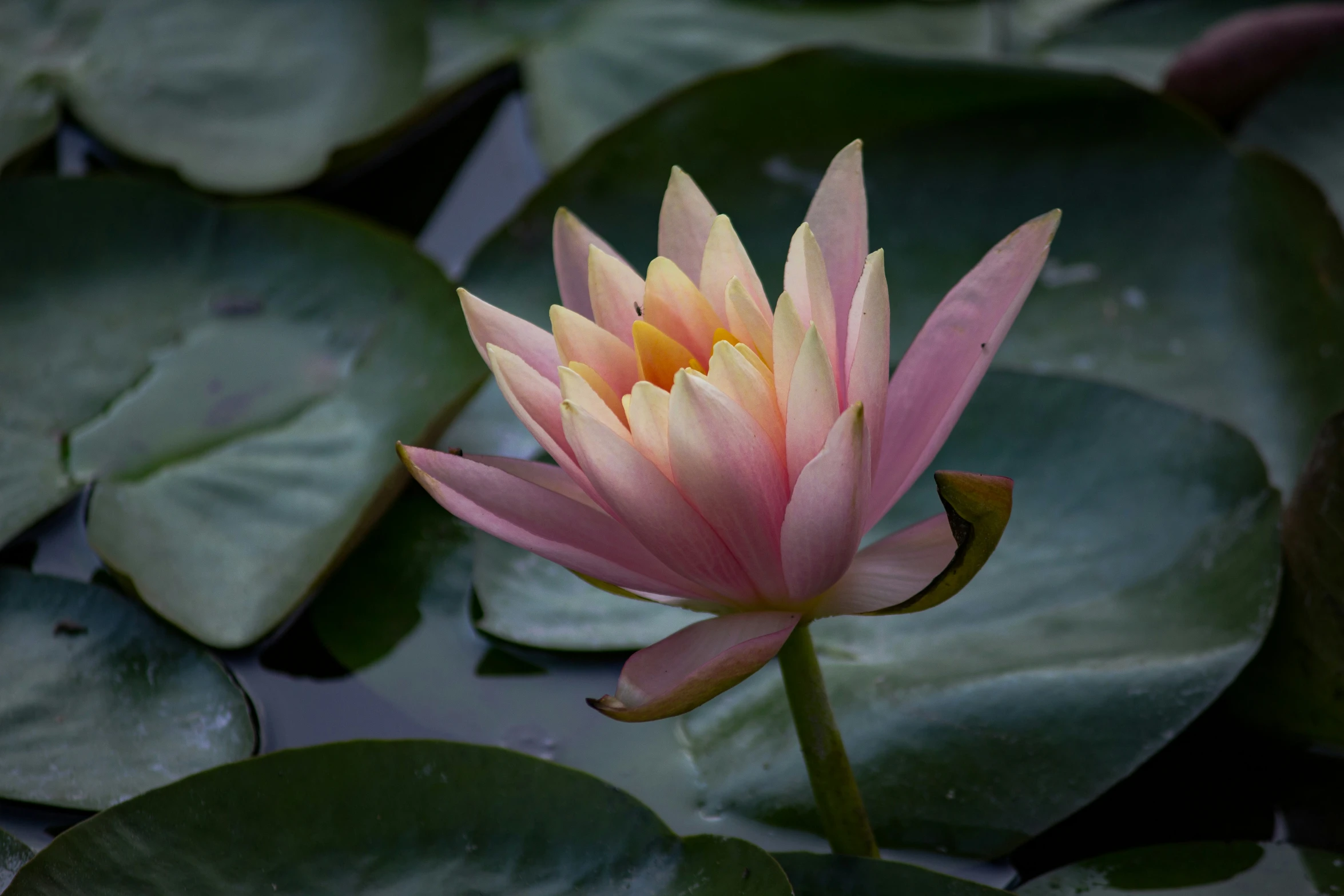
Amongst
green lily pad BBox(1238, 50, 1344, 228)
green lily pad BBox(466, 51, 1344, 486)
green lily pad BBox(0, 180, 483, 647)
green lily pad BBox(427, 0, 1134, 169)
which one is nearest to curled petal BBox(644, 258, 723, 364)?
green lily pad BBox(0, 180, 483, 647)

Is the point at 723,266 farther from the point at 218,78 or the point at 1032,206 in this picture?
the point at 218,78

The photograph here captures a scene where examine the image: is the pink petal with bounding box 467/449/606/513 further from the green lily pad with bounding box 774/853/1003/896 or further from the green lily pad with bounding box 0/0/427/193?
the green lily pad with bounding box 0/0/427/193

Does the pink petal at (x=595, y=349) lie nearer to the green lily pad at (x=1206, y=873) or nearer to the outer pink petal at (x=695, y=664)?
the outer pink petal at (x=695, y=664)

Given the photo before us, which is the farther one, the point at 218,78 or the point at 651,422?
the point at 218,78

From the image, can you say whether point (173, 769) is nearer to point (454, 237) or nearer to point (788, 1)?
point (454, 237)

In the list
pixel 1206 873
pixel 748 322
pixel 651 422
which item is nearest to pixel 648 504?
pixel 651 422

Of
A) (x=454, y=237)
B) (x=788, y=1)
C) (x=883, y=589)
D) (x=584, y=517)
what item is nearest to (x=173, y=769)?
(x=584, y=517)

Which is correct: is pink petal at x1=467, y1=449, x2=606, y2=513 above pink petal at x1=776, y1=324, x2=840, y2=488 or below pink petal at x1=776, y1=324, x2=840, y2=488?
below
